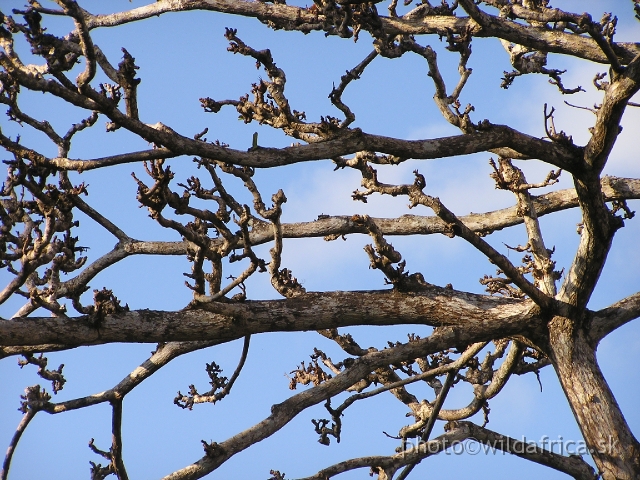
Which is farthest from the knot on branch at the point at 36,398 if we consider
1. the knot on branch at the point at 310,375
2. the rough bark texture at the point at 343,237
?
the knot on branch at the point at 310,375

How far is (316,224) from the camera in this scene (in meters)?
9.71

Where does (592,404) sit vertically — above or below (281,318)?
below

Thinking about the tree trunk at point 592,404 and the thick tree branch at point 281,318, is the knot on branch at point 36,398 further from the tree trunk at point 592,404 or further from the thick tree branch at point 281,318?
the tree trunk at point 592,404

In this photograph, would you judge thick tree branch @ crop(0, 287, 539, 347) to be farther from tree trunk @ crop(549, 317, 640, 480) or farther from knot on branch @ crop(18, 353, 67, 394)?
knot on branch @ crop(18, 353, 67, 394)

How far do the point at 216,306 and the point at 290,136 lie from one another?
7.83ft

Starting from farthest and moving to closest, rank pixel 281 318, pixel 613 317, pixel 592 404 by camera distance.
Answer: pixel 613 317 → pixel 592 404 → pixel 281 318

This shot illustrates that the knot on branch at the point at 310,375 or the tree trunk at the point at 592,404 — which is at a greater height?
the knot on branch at the point at 310,375

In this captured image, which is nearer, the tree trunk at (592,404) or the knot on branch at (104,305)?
the knot on branch at (104,305)

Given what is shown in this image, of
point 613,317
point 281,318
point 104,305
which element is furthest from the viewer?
point 613,317

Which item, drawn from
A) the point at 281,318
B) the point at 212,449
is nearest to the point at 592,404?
the point at 281,318

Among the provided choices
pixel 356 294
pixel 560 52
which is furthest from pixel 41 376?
pixel 560 52

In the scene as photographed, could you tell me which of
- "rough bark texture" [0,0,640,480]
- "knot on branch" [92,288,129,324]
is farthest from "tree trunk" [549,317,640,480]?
"knot on branch" [92,288,129,324]

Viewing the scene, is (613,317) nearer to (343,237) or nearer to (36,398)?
(343,237)

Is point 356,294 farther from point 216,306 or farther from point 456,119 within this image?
point 456,119
